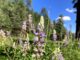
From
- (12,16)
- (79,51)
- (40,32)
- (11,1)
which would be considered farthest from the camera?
(11,1)

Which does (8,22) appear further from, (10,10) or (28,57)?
(28,57)

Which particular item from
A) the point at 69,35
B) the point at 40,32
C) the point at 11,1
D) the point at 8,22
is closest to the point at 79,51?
the point at 69,35

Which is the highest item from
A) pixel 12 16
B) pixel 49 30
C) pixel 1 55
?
pixel 12 16

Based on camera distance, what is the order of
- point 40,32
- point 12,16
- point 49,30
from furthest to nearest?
1. point 12,16
2. point 49,30
3. point 40,32

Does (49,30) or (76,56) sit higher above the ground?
(49,30)

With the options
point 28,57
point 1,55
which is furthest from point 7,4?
point 28,57

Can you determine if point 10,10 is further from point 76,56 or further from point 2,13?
point 76,56

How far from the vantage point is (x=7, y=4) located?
28734 millimetres

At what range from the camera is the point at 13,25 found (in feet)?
87.5

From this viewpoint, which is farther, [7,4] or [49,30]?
[7,4]

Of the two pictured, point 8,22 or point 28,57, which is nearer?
point 28,57

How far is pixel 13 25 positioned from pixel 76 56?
715 inches

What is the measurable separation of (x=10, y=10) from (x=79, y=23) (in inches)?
246

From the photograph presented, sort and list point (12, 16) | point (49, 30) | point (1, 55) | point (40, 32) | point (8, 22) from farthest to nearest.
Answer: point (12, 16) < point (8, 22) < point (1, 55) < point (49, 30) < point (40, 32)
